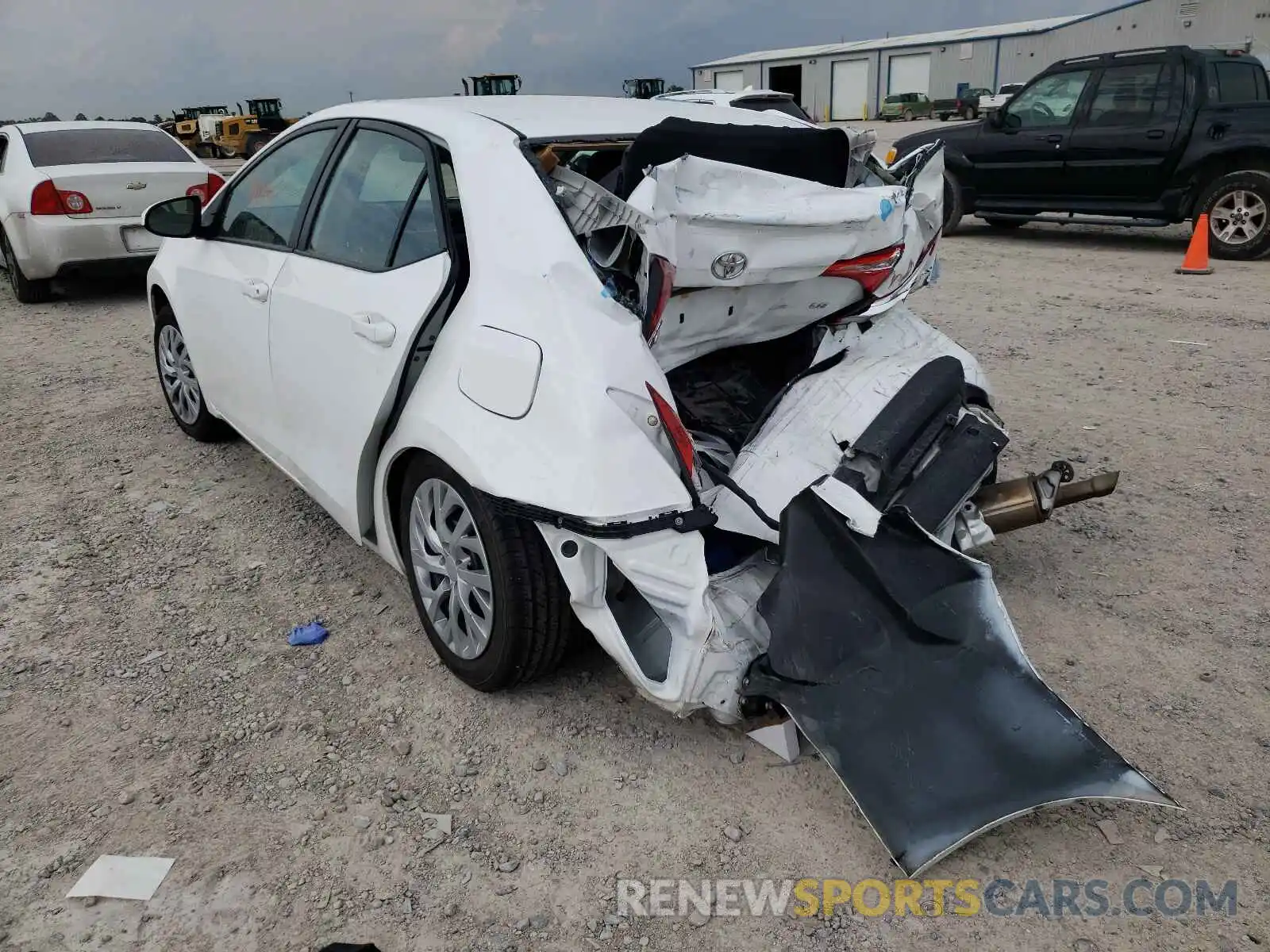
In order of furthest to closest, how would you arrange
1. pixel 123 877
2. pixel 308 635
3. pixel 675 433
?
pixel 308 635
pixel 675 433
pixel 123 877

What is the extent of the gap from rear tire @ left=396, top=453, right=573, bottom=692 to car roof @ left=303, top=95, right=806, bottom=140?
1.12 metres

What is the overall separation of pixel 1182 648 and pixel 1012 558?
2.34 ft

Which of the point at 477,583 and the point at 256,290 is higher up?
the point at 256,290

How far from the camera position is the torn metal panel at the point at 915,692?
2.14m

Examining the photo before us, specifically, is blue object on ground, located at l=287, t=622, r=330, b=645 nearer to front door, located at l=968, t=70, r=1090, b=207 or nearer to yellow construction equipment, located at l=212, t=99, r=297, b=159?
front door, located at l=968, t=70, r=1090, b=207

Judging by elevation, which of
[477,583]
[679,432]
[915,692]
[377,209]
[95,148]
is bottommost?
[915,692]

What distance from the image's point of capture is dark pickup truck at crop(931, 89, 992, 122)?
40.7 m

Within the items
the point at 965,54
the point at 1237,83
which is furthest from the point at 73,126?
the point at 965,54

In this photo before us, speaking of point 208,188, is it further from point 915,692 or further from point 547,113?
point 915,692

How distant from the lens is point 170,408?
503cm

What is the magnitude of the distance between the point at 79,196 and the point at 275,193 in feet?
18.1

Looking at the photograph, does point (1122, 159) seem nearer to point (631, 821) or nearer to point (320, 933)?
point (631, 821)

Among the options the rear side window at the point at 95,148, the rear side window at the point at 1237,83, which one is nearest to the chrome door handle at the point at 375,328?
the rear side window at the point at 95,148

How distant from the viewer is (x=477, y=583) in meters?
2.67
